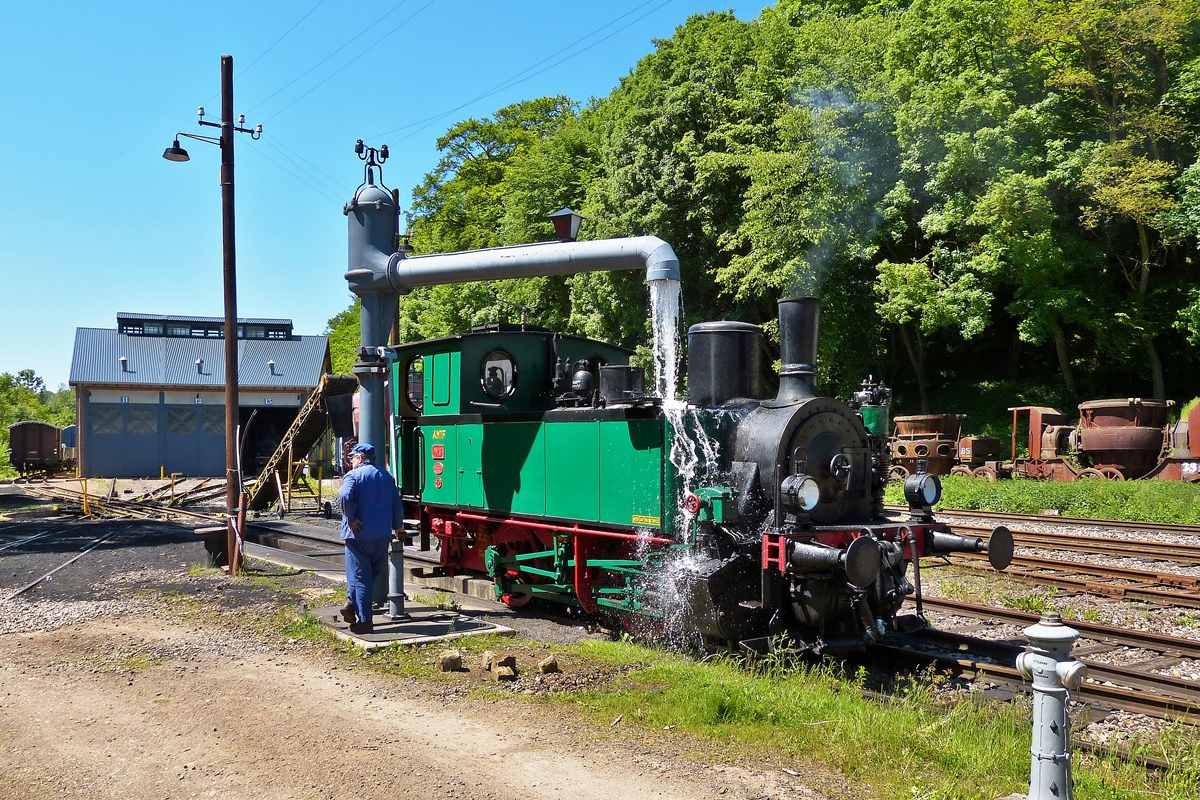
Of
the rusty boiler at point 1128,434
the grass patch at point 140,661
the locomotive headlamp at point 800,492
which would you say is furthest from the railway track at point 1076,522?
the grass patch at point 140,661

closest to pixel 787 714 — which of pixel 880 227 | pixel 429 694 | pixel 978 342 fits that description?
pixel 429 694

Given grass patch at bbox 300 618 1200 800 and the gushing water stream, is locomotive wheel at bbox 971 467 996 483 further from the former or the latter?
grass patch at bbox 300 618 1200 800

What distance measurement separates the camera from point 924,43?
27.0m

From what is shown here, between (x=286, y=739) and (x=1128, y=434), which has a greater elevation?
(x=1128, y=434)

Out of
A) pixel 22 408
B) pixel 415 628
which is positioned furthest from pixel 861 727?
pixel 22 408

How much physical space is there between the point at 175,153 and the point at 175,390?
31.9 meters

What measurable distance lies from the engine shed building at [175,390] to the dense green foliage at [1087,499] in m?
29.1

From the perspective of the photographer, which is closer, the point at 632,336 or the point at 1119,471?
the point at 1119,471

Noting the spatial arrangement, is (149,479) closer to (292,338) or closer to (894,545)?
(292,338)

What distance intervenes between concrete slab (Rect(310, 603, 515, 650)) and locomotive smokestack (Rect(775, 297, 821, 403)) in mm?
3433

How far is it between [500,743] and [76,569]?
33.1 feet

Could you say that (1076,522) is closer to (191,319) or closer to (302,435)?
(302,435)

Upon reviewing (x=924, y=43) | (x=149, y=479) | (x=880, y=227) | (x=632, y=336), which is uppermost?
(x=924, y=43)

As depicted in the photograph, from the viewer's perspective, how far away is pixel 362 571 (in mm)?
8461
